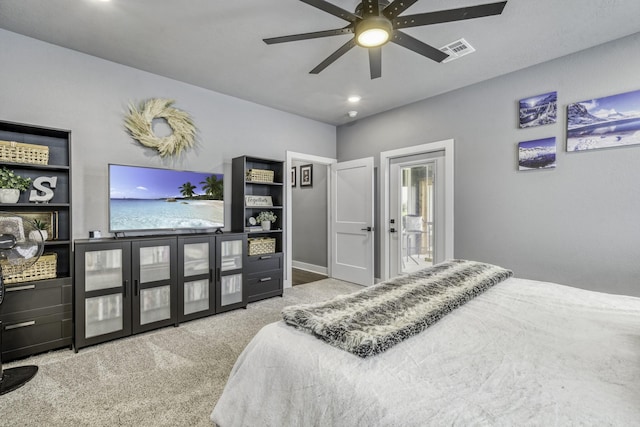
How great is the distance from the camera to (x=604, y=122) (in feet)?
8.63

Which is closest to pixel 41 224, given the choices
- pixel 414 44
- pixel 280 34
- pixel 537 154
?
pixel 280 34

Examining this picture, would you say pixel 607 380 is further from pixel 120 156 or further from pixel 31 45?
pixel 31 45

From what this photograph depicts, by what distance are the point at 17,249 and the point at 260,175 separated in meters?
2.40

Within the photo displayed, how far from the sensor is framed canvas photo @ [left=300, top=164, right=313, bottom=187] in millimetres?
5723

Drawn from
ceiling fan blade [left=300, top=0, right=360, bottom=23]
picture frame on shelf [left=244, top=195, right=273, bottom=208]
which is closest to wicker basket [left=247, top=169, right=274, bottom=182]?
picture frame on shelf [left=244, top=195, right=273, bottom=208]

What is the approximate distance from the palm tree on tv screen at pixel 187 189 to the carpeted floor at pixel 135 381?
1.42 m

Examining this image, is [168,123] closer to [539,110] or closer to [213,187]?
[213,187]

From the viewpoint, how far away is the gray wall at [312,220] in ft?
17.9

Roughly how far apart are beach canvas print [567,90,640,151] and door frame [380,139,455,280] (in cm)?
119

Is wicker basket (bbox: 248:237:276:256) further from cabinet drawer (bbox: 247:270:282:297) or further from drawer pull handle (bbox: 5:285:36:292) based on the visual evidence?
drawer pull handle (bbox: 5:285:36:292)

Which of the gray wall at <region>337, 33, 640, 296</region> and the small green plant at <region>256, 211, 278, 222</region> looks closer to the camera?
the gray wall at <region>337, 33, 640, 296</region>

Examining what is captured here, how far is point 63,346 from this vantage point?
96.7 inches

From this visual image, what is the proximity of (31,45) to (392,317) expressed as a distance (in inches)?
146

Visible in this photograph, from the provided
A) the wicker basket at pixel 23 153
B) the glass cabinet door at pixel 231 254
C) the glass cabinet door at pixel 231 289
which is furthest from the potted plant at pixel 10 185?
the glass cabinet door at pixel 231 289
